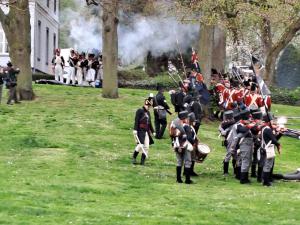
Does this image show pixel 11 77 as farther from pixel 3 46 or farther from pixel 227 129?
pixel 3 46

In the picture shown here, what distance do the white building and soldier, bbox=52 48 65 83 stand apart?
3.59 m

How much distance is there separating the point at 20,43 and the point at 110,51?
13.4ft

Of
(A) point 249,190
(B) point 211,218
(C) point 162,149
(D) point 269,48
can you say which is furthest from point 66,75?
(B) point 211,218

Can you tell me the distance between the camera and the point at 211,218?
50.5 feet

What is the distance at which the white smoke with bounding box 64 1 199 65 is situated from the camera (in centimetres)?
5191

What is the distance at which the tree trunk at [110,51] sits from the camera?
3509 cm

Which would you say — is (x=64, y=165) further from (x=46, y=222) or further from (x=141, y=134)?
(x=46, y=222)

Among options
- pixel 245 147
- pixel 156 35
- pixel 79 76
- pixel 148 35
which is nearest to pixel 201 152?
pixel 245 147

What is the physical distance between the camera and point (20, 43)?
3394cm

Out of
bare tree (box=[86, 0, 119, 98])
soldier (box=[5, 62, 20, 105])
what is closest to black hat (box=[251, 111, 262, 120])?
soldier (box=[5, 62, 20, 105])

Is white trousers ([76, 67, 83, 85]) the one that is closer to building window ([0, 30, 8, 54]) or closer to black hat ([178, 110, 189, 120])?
building window ([0, 30, 8, 54])

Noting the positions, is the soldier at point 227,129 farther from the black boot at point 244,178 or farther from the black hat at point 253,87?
the black hat at point 253,87

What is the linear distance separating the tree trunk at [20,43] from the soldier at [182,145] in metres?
14.9

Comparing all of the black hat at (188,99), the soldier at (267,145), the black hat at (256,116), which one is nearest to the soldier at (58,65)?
the black hat at (188,99)
